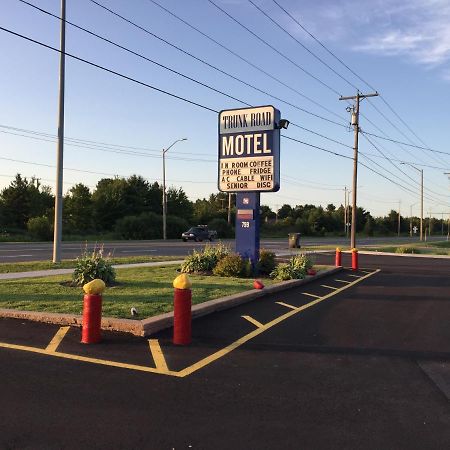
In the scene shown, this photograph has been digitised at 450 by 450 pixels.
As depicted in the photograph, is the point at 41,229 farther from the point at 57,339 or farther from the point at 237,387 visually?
the point at 237,387

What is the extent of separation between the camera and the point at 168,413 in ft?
14.1

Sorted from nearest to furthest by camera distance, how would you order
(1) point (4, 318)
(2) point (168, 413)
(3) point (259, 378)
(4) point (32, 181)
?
(2) point (168, 413) → (3) point (259, 378) → (1) point (4, 318) → (4) point (32, 181)

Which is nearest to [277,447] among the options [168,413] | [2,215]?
[168,413]

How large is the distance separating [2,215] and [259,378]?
63.4 meters

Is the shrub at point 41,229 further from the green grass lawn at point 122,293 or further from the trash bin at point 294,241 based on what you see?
the green grass lawn at point 122,293

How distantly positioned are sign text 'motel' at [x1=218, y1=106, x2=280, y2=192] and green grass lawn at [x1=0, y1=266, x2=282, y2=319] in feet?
10.0

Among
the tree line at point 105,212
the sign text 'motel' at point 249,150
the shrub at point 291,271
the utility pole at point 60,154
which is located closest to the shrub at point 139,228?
the tree line at point 105,212

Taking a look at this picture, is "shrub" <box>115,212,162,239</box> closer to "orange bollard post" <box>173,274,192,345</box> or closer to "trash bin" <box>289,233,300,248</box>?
"trash bin" <box>289,233,300,248</box>

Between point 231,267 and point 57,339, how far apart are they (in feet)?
23.4

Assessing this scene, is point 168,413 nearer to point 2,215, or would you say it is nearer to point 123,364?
point 123,364

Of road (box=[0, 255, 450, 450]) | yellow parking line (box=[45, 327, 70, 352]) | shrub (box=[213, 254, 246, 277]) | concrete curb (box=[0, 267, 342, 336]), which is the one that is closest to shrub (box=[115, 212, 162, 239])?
shrub (box=[213, 254, 246, 277])

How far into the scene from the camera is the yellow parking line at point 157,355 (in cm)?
564

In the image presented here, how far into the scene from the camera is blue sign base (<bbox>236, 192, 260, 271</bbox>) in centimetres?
1422

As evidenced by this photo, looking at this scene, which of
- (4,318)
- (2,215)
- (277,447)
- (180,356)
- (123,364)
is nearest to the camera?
(277,447)
